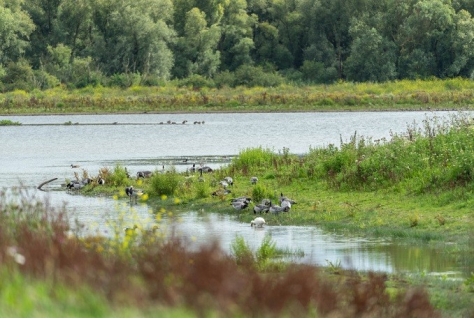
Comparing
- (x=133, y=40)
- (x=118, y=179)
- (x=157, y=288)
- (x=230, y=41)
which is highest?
(x=157, y=288)

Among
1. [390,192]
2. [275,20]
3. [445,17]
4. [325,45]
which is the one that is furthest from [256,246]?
[275,20]

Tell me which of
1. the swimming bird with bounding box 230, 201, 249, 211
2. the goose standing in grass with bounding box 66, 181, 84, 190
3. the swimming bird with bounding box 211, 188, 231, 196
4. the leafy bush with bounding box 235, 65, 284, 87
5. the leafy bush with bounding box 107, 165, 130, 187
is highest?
the swimming bird with bounding box 230, 201, 249, 211

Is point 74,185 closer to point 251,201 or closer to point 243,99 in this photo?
point 251,201

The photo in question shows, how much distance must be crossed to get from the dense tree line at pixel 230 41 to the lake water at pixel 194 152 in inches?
613

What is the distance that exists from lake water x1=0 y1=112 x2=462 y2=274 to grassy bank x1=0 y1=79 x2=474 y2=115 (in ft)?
9.82

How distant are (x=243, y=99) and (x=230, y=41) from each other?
75.3 feet

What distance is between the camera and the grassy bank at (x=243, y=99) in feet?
283

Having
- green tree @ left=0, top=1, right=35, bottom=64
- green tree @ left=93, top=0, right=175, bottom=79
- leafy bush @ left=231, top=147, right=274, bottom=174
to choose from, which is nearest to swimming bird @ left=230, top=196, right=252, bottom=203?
leafy bush @ left=231, top=147, right=274, bottom=174

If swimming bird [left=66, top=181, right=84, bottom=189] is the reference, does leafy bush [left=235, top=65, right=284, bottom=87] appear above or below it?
below

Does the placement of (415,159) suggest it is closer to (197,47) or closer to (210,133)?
(210,133)

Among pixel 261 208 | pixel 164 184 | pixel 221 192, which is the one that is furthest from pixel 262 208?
pixel 164 184

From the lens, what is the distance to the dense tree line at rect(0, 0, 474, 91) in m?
97.8

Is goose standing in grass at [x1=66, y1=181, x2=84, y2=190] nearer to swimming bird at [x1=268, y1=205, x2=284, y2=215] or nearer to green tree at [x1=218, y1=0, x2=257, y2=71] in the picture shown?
swimming bird at [x1=268, y1=205, x2=284, y2=215]

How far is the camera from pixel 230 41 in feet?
367
